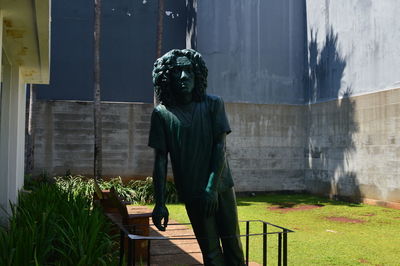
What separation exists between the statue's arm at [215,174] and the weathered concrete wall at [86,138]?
472 inches

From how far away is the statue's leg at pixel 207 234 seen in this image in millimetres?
3137

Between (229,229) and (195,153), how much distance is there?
639 millimetres

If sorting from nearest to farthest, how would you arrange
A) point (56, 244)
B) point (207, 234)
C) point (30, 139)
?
point (207, 234) → point (56, 244) → point (30, 139)

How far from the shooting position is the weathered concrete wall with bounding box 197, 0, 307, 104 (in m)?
15.1

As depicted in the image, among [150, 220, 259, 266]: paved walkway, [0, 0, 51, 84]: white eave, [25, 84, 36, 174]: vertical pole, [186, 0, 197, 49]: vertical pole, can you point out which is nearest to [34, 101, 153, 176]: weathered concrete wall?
[25, 84, 36, 174]: vertical pole

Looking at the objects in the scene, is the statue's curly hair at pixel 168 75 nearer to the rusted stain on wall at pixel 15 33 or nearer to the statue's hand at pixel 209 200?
the statue's hand at pixel 209 200

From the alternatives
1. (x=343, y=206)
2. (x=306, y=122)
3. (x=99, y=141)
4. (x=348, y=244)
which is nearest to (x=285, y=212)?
(x=343, y=206)

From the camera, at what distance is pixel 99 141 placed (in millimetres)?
14023

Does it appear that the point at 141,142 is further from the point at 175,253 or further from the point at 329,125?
the point at 175,253

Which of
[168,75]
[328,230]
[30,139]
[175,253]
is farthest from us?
[30,139]

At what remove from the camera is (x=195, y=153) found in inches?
125

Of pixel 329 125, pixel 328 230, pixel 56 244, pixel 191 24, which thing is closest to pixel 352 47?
pixel 329 125

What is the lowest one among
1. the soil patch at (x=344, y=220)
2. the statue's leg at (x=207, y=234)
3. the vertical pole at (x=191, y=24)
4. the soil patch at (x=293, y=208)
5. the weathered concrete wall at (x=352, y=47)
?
the soil patch at (x=293, y=208)

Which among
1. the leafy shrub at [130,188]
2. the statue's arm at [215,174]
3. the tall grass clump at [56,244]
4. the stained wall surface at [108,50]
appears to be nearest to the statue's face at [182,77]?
the statue's arm at [215,174]
